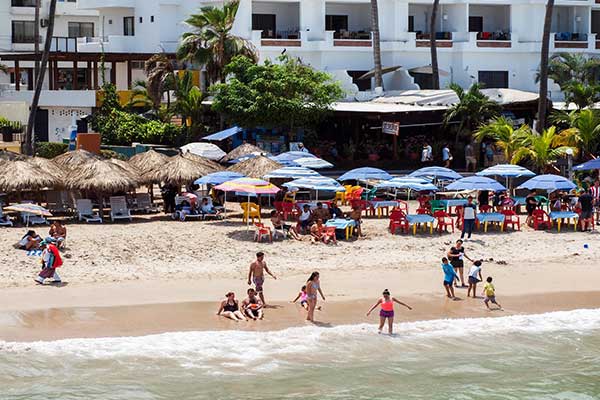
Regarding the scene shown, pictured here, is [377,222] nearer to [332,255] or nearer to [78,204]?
[332,255]

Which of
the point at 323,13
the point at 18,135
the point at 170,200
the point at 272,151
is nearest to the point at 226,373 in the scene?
the point at 170,200

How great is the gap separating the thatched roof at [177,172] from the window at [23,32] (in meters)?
31.6

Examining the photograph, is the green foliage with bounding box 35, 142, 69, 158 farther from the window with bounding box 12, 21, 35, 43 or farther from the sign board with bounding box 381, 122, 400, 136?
the window with bounding box 12, 21, 35, 43

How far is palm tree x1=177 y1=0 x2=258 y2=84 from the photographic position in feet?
140

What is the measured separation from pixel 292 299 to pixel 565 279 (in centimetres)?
710

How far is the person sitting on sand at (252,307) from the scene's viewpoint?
897 inches

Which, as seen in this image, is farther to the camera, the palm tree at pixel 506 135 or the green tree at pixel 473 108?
the green tree at pixel 473 108

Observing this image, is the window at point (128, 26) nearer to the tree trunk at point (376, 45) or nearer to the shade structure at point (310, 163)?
the tree trunk at point (376, 45)

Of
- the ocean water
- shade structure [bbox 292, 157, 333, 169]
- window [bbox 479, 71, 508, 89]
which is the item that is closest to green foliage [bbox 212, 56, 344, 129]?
shade structure [bbox 292, 157, 333, 169]

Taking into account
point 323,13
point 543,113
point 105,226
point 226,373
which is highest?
point 323,13

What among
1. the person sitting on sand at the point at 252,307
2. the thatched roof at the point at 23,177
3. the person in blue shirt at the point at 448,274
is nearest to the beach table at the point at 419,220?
the person in blue shirt at the point at 448,274

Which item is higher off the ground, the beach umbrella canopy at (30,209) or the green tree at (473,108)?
the green tree at (473,108)

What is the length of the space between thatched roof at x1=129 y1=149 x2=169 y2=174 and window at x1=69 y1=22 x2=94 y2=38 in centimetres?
2968

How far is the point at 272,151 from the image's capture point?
134 feet
